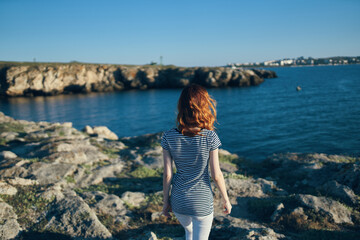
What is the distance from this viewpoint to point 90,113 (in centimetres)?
5400

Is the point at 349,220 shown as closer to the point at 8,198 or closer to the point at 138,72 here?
the point at 8,198

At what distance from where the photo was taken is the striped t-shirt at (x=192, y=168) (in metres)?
3.26

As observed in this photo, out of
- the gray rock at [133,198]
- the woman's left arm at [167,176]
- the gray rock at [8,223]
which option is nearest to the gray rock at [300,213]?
the gray rock at [133,198]

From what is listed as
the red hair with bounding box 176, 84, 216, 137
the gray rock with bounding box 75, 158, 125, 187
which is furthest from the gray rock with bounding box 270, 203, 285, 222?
the gray rock with bounding box 75, 158, 125, 187

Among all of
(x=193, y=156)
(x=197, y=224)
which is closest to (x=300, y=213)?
(x=197, y=224)

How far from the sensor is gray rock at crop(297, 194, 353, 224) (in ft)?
22.4

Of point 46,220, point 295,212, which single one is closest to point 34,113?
point 46,220

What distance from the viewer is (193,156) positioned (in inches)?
129

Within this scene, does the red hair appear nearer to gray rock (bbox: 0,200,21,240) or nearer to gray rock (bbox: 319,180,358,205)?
gray rock (bbox: 0,200,21,240)

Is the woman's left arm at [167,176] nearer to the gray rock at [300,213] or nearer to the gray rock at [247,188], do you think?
the gray rock at [300,213]

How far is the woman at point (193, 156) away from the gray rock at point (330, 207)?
17.0 feet

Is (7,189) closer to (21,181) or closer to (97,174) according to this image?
(21,181)

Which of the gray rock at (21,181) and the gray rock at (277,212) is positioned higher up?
the gray rock at (21,181)

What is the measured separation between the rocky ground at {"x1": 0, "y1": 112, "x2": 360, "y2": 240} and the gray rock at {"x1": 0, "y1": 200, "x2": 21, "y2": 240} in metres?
0.02
